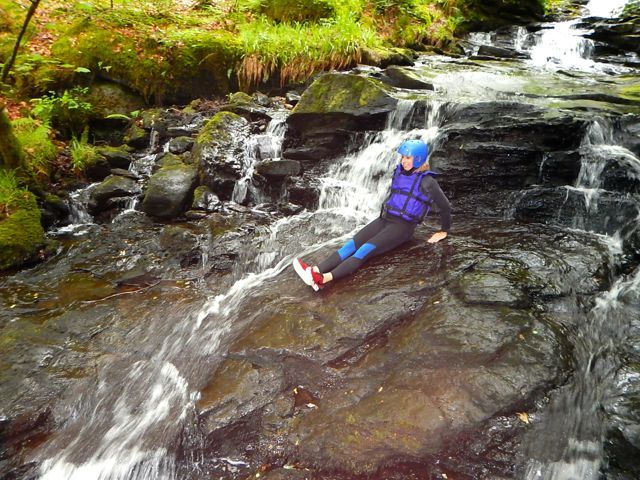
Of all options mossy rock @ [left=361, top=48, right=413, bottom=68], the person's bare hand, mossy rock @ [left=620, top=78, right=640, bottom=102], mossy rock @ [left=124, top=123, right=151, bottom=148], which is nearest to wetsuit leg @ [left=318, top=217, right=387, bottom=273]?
the person's bare hand

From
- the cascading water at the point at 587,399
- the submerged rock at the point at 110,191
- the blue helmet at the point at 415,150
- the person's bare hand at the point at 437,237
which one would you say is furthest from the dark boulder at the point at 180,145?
the cascading water at the point at 587,399

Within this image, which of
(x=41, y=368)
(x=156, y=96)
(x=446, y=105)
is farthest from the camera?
(x=156, y=96)

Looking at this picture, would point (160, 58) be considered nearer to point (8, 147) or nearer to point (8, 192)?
point (8, 147)

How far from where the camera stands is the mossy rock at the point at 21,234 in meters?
5.70

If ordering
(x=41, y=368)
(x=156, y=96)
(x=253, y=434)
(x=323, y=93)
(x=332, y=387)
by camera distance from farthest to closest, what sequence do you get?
(x=156, y=96) < (x=323, y=93) < (x=41, y=368) < (x=332, y=387) < (x=253, y=434)

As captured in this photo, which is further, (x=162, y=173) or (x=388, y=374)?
(x=162, y=173)

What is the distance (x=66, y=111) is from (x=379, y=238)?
793cm

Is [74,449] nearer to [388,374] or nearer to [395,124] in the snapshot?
[388,374]

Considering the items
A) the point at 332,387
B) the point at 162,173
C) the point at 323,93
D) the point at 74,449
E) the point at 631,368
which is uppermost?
the point at 323,93

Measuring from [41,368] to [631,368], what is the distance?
567 cm

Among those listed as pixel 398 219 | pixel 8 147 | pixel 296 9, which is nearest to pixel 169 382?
pixel 398 219

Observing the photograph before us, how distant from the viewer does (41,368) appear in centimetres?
398

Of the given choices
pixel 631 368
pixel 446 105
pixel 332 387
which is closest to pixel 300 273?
pixel 332 387

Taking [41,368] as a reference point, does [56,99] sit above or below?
above
